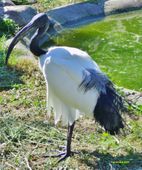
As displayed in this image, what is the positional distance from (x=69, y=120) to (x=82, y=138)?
475 millimetres

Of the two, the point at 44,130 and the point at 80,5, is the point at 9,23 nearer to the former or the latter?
the point at 80,5

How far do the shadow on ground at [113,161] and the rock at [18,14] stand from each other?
17.5 ft

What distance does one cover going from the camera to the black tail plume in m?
4.98

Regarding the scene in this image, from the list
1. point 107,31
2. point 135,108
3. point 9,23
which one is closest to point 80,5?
point 107,31

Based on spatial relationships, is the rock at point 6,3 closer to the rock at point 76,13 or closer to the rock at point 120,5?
the rock at point 76,13

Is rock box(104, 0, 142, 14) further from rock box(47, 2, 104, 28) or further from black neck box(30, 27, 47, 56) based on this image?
black neck box(30, 27, 47, 56)

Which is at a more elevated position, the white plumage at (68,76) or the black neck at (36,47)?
the black neck at (36,47)

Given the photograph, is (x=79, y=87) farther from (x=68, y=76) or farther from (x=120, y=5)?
(x=120, y=5)

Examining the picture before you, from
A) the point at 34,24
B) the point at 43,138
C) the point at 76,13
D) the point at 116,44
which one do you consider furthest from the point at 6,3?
the point at 43,138

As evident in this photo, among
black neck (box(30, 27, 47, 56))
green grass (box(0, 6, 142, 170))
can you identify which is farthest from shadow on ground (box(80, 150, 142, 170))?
black neck (box(30, 27, 47, 56))

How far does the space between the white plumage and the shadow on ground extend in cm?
43

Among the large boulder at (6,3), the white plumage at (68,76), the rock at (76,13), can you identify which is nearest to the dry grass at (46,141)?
the white plumage at (68,76)

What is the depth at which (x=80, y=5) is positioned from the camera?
458 inches

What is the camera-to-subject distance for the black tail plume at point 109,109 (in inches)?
196
